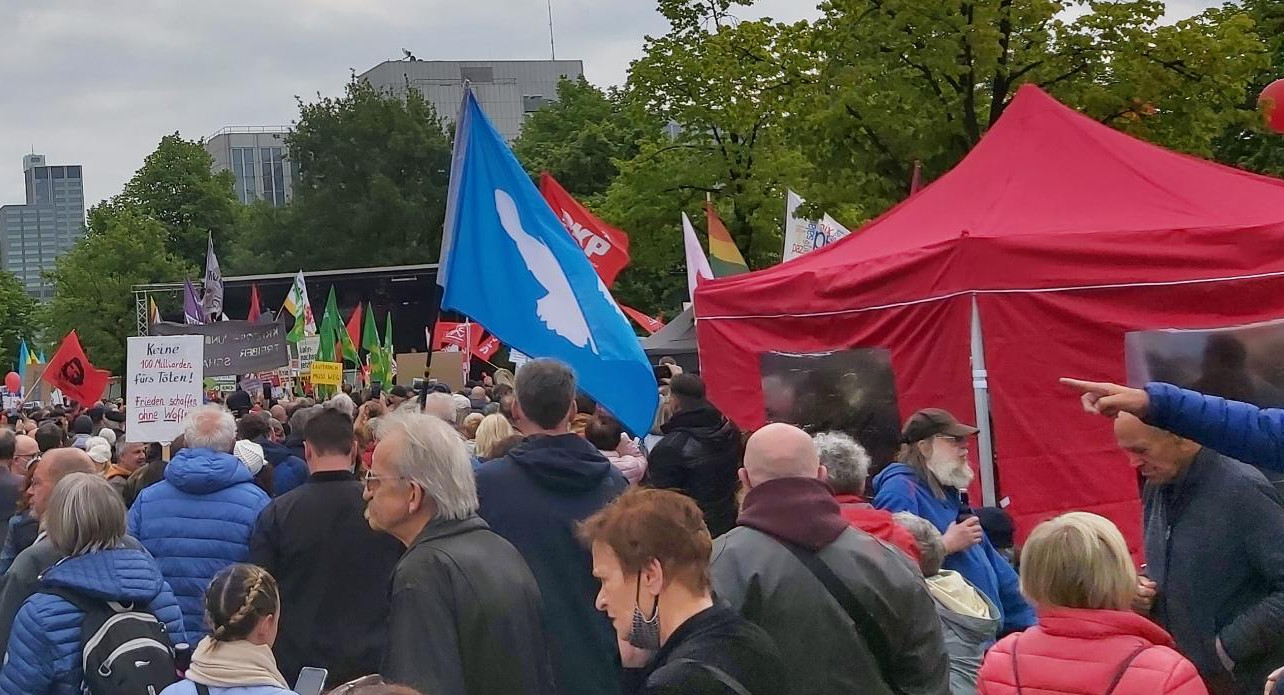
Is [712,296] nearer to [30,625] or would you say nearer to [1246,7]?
[30,625]

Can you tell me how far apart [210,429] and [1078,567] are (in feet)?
13.3

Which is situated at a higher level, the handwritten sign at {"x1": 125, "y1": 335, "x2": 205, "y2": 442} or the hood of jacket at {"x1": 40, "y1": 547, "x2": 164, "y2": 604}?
the handwritten sign at {"x1": 125, "y1": 335, "x2": 205, "y2": 442}

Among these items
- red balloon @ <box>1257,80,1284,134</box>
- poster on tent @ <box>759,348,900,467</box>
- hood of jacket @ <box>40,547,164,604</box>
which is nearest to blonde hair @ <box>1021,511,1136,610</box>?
hood of jacket @ <box>40,547,164,604</box>

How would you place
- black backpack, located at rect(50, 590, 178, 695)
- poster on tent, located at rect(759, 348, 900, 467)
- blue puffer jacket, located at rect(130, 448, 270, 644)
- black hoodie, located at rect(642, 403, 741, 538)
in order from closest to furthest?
black backpack, located at rect(50, 590, 178, 695), blue puffer jacket, located at rect(130, 448, 270, 644), black hoodie, located at rect(642, 403, 741, 538), poster on tent, located at rect(759, 348, 900, 467)

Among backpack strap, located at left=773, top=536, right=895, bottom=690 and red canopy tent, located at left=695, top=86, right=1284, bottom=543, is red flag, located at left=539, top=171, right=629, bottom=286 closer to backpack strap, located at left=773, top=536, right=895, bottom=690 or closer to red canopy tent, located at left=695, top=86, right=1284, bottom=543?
red canopy tent, located at left=695, top=86, right=1284, bottom=543

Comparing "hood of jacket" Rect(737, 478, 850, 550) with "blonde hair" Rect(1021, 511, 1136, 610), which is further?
"hood of jacket" Rect(737, 478, 850, 550)

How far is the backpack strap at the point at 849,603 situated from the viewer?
4133 mm

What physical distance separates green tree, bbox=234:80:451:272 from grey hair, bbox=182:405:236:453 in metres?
50.7

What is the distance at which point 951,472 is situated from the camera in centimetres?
624

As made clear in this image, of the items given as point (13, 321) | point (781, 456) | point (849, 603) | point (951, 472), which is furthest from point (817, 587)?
point (13, 321)

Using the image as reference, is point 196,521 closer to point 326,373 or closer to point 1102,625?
point 1102,625

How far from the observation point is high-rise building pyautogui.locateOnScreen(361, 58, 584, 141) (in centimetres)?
9800

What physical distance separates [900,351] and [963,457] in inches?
81.7

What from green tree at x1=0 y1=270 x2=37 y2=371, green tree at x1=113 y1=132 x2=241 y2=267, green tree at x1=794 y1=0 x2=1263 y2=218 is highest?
green tree at x1=113 y1=132 x2=241 y2=267
